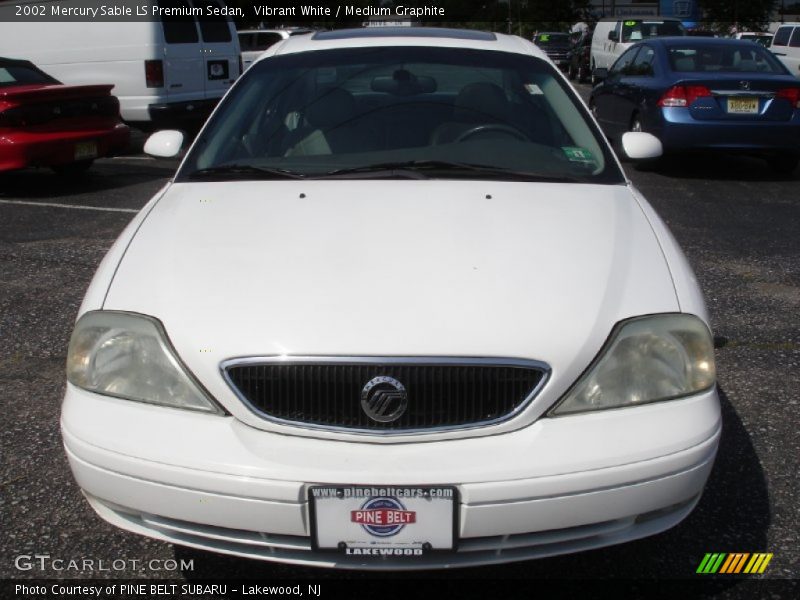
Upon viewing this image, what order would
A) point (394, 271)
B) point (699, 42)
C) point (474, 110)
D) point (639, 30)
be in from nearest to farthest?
point (394, 271), point (474, 110), point (699, 42), point (639, 30)

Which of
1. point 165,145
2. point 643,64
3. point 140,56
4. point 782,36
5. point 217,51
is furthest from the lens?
point 782,36

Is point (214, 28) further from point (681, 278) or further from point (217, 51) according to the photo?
point (681, 278)

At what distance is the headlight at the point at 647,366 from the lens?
2301 millimetres

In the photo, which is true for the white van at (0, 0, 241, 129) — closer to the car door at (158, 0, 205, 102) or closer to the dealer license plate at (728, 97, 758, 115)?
the car door at (158, 0, 205, 102)

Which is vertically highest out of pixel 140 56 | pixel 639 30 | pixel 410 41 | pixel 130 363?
pixel 410 41

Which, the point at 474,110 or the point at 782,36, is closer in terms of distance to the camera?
the point at 474,110

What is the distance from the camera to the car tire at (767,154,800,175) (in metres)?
9.76

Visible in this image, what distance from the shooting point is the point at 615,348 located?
7.69 feet

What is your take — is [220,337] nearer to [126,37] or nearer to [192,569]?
[192,569]

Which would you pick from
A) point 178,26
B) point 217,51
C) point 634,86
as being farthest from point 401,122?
point 217,51

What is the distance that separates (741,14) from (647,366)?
29.6 meters

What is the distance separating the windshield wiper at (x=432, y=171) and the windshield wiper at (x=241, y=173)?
0.12m

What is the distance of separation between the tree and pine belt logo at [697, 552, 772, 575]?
2813 centimetres

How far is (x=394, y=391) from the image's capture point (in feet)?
7.29
